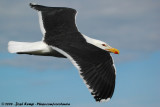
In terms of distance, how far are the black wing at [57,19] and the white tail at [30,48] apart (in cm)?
45

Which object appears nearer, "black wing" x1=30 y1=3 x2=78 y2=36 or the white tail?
the white tail

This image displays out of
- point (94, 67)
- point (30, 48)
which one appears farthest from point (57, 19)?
point (94, 67)

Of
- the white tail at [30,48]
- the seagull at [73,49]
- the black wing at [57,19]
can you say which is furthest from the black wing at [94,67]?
the black wing at [57,19]

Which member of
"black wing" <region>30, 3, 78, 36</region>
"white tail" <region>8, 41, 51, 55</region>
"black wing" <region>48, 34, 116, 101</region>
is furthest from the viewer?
"black wing" <region>30, 3, 78, 36</region>

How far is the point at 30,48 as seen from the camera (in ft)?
29.0

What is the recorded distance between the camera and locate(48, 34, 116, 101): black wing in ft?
22.9

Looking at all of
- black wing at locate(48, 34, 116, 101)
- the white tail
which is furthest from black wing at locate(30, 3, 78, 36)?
black wing at locate(48, 34, 116, 101)

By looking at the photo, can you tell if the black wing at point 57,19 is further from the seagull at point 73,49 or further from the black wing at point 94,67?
the black wing at point 94,67

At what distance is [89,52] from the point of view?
7703 mm

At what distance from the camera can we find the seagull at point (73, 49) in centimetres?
708

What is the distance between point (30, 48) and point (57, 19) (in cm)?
145

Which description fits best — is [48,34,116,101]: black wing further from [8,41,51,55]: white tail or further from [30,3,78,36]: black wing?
[30,3,78,36]: black wing

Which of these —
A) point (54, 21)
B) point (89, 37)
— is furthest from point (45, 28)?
point (89, 37)

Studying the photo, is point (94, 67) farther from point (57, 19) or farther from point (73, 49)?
point (57, 19)
